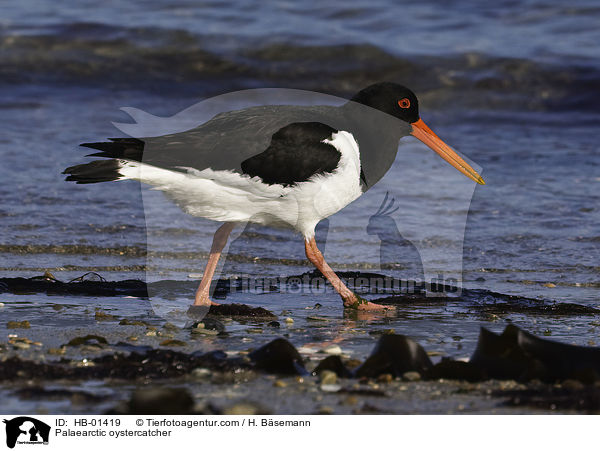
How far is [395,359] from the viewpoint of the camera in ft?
11.5

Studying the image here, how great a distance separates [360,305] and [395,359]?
1.40 m

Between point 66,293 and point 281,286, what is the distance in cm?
139

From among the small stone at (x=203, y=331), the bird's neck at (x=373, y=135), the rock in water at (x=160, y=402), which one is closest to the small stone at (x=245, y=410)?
the rock in water at (x=160, y=402)

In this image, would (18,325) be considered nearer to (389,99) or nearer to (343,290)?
(343,290)

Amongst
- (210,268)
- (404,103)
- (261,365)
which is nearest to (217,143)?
(210,268)

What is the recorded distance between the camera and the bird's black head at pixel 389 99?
5.29m

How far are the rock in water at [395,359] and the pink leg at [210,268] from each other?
61.6 inches

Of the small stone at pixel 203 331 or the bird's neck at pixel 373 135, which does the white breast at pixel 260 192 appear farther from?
the small stone at pixel 203 331

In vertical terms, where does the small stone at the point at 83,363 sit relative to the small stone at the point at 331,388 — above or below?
above

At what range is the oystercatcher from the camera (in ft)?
14.8

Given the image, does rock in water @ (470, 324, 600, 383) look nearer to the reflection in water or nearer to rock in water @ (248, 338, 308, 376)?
rock in water @ (248, 338, 308, 376)
